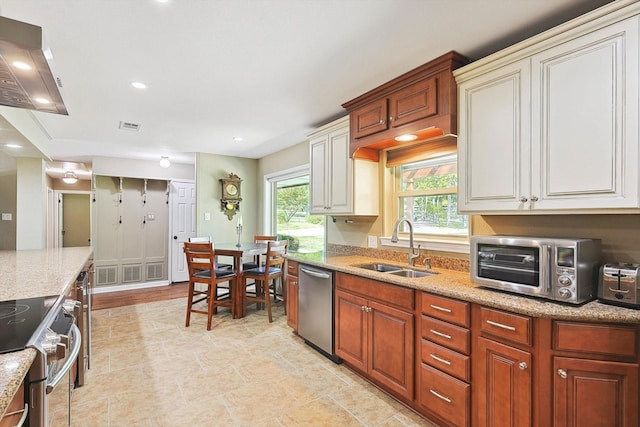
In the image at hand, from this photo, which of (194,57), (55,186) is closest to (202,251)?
(194,57)

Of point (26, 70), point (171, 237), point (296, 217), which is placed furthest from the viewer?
point (171, 237)

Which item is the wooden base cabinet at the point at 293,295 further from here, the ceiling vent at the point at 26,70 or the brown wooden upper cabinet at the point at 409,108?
the ceiling vent at the point at 26,70

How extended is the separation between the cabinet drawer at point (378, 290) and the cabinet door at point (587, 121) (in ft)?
3.00

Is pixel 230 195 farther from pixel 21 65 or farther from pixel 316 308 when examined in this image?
pixel 21 65

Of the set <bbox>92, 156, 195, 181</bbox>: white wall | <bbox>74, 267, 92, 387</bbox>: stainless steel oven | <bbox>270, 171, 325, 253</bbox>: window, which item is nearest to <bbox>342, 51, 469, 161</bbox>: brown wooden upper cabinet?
<bbox>270, 171, 325, 253</bbox>: window

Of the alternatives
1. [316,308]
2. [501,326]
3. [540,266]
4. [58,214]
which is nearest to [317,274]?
[316,308]

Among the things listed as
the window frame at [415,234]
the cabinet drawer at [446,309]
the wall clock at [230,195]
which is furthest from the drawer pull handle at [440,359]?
the wall clock at [230,195]

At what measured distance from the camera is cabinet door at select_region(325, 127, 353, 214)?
3.14 meters

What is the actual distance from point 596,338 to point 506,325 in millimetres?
340

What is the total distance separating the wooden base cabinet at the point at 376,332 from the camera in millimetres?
2121

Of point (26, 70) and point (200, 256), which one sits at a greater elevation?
point (26, 70)

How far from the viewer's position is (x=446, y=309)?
1868 mm

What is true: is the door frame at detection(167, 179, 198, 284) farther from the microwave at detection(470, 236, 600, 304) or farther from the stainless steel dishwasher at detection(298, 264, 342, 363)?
the microwave at detection(470, 236, 600, 304)

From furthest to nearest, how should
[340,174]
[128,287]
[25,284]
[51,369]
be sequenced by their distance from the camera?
[128,287] → [340,174] → [25,284] → [51,369]
